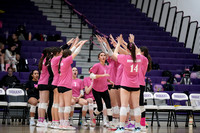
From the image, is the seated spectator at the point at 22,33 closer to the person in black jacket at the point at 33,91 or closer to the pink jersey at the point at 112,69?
the person in black jacket at the point at 33,91

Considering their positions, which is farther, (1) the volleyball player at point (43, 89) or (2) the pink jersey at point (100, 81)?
(1) the volleyball player at point (43, 89)

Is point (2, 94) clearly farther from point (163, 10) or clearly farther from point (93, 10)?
point (163, 10)

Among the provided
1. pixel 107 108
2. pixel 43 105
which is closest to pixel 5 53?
pixel 43 105

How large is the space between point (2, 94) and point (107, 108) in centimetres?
374

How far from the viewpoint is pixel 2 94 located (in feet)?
37.8

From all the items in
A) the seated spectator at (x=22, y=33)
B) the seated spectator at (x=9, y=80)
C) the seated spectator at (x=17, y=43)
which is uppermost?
the seated spectator at (x=22, y=33)

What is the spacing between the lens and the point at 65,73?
355 inches

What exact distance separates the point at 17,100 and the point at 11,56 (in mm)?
3394

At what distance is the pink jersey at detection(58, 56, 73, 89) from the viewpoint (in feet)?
29.1

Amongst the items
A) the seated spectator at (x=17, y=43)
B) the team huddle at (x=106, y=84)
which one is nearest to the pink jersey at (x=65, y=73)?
the team huddle at (x=106, y=84)

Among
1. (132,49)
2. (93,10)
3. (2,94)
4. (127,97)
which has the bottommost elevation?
(2,94)

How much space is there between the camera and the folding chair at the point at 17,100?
1107 centimetres

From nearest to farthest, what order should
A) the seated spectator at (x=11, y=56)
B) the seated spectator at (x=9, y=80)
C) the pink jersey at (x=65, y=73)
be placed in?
the pink jersey at (x=65, y=73)
the seated spectator at (x=9, y=80)
the seated spectator at (x=11, y=56)

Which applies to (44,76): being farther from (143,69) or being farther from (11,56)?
(11,56)
